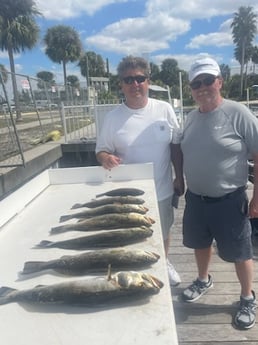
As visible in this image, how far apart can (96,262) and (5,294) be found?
367mm

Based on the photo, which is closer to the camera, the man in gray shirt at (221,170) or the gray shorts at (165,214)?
the man in gray shirt at (221,170)

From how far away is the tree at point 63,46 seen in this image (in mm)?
66688

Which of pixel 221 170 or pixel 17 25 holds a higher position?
pixel 17 25

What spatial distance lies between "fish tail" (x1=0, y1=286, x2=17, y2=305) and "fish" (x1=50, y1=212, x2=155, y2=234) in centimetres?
59

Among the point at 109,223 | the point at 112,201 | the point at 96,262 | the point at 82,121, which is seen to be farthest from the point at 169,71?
the point at 96,262

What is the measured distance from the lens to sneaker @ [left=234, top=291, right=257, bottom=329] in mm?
3086

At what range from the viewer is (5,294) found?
1457 millimetres

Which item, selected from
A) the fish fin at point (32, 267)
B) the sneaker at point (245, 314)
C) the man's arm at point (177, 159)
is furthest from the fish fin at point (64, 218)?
the sneaker at point (245, 314)

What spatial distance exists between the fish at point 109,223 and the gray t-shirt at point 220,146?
1.02m

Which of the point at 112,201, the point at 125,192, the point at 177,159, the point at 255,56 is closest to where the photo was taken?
the point at 112,201

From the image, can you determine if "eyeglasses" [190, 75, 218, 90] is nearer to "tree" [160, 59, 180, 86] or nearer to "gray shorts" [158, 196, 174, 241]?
"gray shorts" [158, 196, 174, 241]

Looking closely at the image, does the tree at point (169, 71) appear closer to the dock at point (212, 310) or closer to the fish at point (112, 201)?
the dock at point (212, 310)

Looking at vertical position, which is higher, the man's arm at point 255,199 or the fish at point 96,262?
the fish at point 96,262

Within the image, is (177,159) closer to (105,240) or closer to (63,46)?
(105,240)
